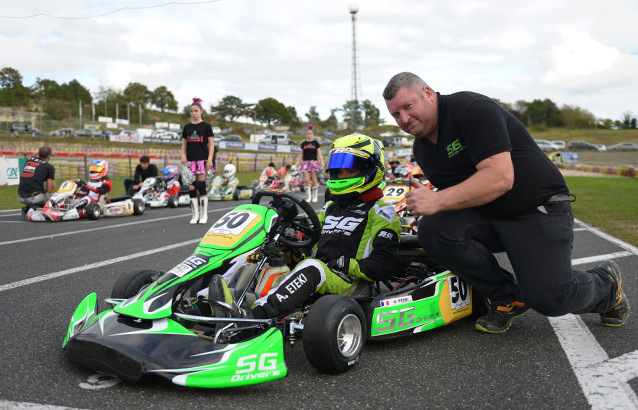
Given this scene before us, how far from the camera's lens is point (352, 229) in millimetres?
3545

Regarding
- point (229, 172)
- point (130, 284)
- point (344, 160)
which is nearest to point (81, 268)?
point (130, 284)

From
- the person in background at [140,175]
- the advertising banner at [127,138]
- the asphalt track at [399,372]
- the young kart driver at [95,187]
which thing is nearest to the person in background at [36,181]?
the young kart driver at [95,187]

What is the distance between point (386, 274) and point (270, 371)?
113 cm

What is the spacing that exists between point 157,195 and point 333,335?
1118 cm

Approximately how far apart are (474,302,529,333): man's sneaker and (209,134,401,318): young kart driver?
2.23ft

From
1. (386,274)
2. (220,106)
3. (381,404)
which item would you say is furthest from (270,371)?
(220,106)

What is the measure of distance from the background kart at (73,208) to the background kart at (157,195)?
6.11 feet

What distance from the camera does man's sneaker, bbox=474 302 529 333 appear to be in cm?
339

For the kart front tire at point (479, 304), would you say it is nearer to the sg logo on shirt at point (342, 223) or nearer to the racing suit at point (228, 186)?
the sg logo on shirt at point (342, 223)

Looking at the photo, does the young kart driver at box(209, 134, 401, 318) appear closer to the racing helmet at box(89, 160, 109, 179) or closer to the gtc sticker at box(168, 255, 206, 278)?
the gtc sticker at box(168, 255, 206, 278)

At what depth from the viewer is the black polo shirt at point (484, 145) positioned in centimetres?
298

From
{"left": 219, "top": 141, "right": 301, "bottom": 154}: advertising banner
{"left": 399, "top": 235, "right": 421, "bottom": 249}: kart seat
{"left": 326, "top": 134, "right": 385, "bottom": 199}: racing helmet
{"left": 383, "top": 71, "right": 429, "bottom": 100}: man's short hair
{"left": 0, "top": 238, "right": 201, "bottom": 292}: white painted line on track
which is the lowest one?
{"left": 0, "top": 238, "right": 201, "bottom": 292}: white painted line on track

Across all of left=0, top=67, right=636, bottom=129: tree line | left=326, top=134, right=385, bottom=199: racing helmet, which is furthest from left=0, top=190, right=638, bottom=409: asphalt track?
left=0, top=67, right=636, bottom=129: tree line

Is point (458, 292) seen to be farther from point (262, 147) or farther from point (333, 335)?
point (262, 147)
